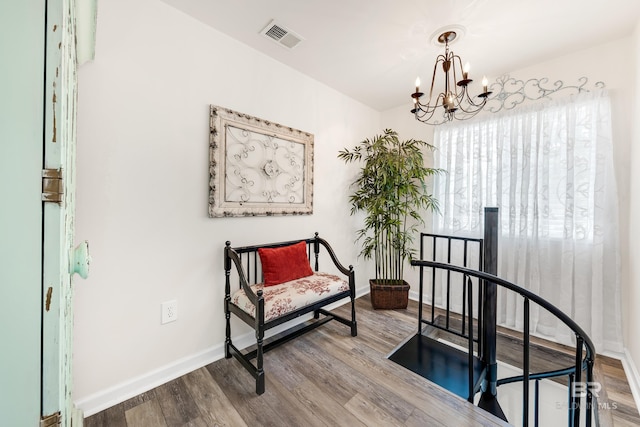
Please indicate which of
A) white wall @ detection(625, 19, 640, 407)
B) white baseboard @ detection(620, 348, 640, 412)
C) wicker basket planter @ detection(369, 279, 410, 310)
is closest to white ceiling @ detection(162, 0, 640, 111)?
white wall @ detection(625, 19, 640, 407)

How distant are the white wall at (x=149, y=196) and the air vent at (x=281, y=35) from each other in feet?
0.85

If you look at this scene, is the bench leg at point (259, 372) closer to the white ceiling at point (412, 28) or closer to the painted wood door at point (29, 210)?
the painted wood door at point (29, 210)

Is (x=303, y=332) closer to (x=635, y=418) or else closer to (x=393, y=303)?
(x=393, y=303)

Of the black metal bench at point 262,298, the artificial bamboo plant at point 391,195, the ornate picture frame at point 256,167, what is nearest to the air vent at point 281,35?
the ornate picture frame at point 256,167

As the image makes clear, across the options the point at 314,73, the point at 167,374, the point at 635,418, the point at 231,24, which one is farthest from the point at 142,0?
the point at 635,418

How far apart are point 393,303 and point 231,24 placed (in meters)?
3.02

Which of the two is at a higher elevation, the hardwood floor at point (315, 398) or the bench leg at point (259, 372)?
the bench leg at point (259, 372)

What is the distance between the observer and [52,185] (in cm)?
41

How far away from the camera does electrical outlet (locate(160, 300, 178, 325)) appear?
1.65m

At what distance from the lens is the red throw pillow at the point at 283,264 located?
2.04 metres

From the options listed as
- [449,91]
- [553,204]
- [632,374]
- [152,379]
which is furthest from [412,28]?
[152,379]

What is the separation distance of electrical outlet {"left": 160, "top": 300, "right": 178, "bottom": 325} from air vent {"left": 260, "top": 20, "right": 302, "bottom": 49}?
2.12 m

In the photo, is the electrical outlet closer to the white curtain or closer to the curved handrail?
the curved handrail

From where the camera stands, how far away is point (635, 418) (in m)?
1.42
